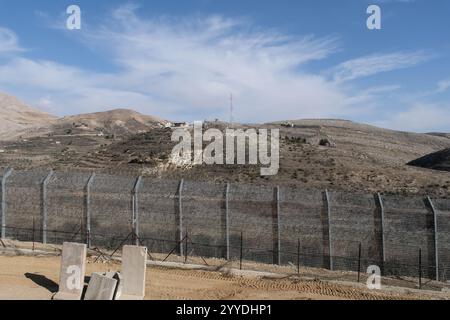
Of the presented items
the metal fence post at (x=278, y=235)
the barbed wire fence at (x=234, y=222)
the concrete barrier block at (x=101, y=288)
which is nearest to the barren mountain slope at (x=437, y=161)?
the barbed wire fence at (x=234, y=222)

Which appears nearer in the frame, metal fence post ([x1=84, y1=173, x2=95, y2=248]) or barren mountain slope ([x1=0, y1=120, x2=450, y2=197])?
metal fence post ([x1=84, y1=173, x2=95, y2=248])

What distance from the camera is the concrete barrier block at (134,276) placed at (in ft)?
45.6

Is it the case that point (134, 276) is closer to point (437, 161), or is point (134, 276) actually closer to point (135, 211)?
point (135, 211)

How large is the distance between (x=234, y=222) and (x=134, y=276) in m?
7.86

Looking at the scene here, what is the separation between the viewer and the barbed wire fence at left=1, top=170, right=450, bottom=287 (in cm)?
1988

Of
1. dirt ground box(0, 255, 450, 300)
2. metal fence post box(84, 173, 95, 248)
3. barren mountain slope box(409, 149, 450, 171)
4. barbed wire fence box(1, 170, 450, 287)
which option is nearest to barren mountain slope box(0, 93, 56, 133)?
barren mountain slope box(409, 149, 450, 171)

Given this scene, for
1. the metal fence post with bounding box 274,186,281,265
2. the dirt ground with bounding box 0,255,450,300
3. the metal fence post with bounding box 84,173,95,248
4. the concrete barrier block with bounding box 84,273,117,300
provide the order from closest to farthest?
the concrete barrier block with bounding box 84,273,117,300 < the dirt ground with bounding box 0,255,450,300 < the metal fence post with bounding box 274,186,281,265 < the metal fence post with bounding box 84,173,95,248

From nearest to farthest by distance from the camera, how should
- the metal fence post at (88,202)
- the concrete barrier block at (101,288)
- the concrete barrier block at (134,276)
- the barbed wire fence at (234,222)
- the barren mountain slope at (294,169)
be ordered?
1. the concrete barrier block at (101,288)
2. the concrete barrier block at (134,276)
3. the barbed wire fence at (234,222)
4. the metal fence post at (88,202)
5. the barren mountain slope at (294,169)

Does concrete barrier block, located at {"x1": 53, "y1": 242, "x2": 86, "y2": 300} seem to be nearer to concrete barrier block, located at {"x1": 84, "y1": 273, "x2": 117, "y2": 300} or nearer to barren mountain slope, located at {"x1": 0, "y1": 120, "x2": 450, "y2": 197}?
concrete barrier block, located at {"x1": 84, "y1": 273, "x2": 117, "y2": 300}

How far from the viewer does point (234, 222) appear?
70.1 feet

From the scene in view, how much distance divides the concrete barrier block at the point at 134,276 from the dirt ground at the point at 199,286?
0.41 m

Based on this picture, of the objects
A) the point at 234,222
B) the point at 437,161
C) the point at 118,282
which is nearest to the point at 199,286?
the point at 118,282

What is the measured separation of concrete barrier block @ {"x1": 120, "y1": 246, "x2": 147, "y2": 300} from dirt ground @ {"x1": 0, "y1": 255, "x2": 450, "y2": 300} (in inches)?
16.0

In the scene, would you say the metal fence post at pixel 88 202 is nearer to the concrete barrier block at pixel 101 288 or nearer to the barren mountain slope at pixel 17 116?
the concrete barrier block at pixel 101 288
